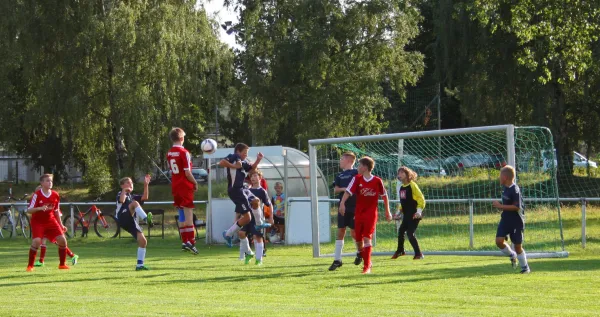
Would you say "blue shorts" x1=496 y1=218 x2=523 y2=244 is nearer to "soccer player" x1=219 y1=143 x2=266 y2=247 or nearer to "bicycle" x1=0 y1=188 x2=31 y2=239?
"soccer player" x1=219 y1=143 x2=266 y2=247

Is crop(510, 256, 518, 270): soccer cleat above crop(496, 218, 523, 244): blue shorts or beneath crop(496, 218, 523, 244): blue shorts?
beneath

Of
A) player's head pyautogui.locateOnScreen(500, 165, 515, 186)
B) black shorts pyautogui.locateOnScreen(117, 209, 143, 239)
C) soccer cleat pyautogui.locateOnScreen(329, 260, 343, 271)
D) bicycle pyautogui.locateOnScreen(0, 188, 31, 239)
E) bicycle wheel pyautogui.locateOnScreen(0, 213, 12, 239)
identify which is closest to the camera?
player's head pyautogui.locateOnScreen(500, 165, 515, 186)

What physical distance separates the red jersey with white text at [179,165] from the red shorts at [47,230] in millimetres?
2528

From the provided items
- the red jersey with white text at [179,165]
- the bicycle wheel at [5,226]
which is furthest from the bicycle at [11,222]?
the red jersey with white text at [179,165]

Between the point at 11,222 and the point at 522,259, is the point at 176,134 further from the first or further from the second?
the point at 11,222

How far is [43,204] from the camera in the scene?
15.7m

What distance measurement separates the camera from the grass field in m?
9.51

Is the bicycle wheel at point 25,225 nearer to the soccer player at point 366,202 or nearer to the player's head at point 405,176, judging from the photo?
the player's head at point 405,176

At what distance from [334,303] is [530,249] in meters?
8.71

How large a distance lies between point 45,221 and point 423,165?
10273 mm

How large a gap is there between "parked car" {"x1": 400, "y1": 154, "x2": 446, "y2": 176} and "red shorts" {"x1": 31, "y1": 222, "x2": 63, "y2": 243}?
9.37 metres

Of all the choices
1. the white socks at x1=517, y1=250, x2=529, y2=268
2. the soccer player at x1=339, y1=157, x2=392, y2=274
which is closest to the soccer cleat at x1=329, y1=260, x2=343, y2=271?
the soccer player at x1=339, y1=157, x2=392, y2=274

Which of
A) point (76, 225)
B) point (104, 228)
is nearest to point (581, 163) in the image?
point (104, 228)

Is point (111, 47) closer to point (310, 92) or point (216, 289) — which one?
point (310, 92)
